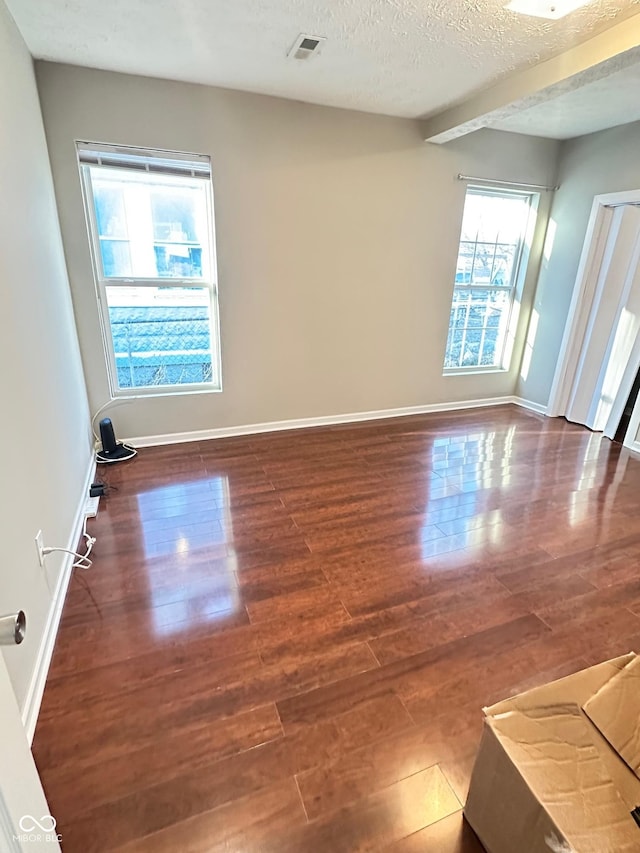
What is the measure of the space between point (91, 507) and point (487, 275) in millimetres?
4026

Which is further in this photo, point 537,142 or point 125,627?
point 537,142

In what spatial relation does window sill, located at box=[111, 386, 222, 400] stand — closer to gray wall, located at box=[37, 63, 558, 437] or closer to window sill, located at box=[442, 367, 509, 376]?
gray wall, located at box=[37, 63, 558, 437]

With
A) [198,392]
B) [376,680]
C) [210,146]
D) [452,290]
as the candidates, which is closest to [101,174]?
[210,146]

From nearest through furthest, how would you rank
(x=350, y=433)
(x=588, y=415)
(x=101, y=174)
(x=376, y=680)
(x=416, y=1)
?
(x=376, y=680)
(x=416, y=1)
(x=101, y=174)
(x=350, y=433)
(x=588, y=415)

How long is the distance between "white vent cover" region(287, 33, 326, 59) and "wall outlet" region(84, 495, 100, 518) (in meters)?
2.80

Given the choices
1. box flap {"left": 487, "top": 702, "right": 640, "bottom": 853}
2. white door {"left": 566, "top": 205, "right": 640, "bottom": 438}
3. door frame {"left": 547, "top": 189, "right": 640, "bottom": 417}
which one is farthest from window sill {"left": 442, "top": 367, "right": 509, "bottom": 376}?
box flap {"left": 487, "top": 702, "right": 640, "bottom": 853}

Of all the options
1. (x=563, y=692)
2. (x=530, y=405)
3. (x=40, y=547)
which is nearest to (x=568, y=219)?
(x=530, y=405)

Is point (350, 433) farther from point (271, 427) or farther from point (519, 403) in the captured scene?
point (519, 403)

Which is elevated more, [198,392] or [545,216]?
[545,216]

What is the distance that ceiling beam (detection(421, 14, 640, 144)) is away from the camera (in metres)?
2.07

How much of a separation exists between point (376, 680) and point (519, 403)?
393 centimetres

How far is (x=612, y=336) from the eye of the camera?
152 inches

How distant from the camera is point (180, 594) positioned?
1934 mm

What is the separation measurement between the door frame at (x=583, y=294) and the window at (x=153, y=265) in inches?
129
